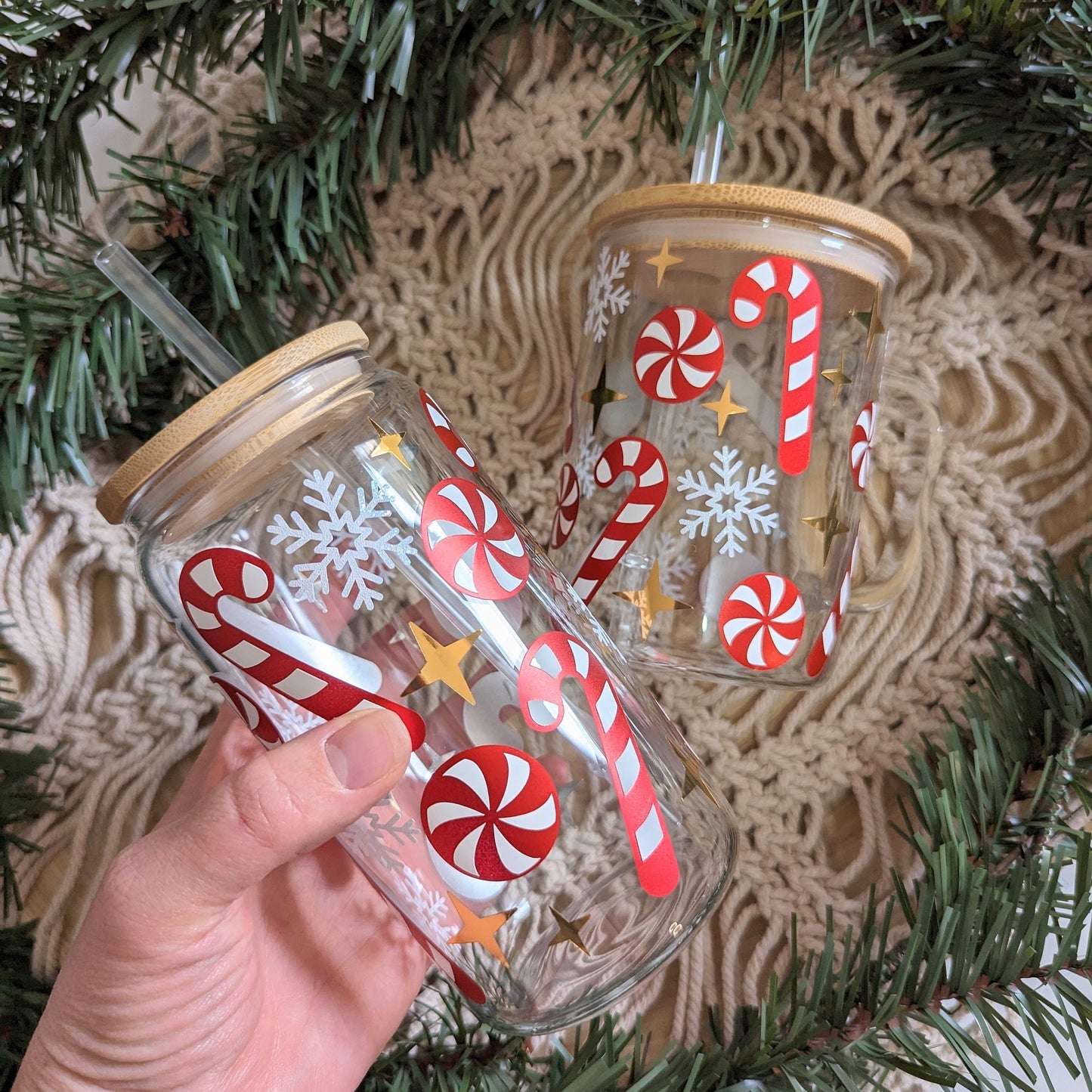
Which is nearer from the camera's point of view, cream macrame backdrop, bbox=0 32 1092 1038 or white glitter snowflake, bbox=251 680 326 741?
white glitter snowflake, bbox=251 680 326 741

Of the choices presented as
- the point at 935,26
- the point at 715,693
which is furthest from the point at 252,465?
the point at 935,26

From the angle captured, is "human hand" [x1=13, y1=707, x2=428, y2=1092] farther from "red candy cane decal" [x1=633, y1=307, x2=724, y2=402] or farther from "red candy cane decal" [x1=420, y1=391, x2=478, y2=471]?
"red candy cane decal" [x1=633, y1=307, x2=724, y2=402]

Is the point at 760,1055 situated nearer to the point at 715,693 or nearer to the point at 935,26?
the point at 715,693

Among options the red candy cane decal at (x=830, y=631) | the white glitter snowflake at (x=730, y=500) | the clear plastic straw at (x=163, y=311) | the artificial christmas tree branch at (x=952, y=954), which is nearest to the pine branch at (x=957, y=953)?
the artificial christmas tree branch at (x=952, y=954)

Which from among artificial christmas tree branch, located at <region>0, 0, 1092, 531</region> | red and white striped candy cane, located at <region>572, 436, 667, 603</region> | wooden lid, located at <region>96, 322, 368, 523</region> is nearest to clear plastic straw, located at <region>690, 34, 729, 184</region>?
artificial christmas tree branch, located at <region>0, 0, 1092, 531</region>

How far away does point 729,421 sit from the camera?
22.4 inches

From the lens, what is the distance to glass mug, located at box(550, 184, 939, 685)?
1.79 ft

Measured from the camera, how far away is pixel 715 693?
73 centimetres

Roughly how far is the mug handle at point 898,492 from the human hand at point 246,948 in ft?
1.36

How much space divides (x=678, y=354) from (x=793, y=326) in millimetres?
69

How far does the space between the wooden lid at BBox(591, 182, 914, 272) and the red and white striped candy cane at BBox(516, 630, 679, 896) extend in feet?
0.86

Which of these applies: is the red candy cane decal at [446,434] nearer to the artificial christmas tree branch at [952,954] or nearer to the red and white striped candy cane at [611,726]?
the red and white striped candy cane at [611,726]

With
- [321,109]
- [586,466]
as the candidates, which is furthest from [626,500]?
[321,109]

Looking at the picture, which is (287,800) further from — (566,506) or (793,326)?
(793,326)
